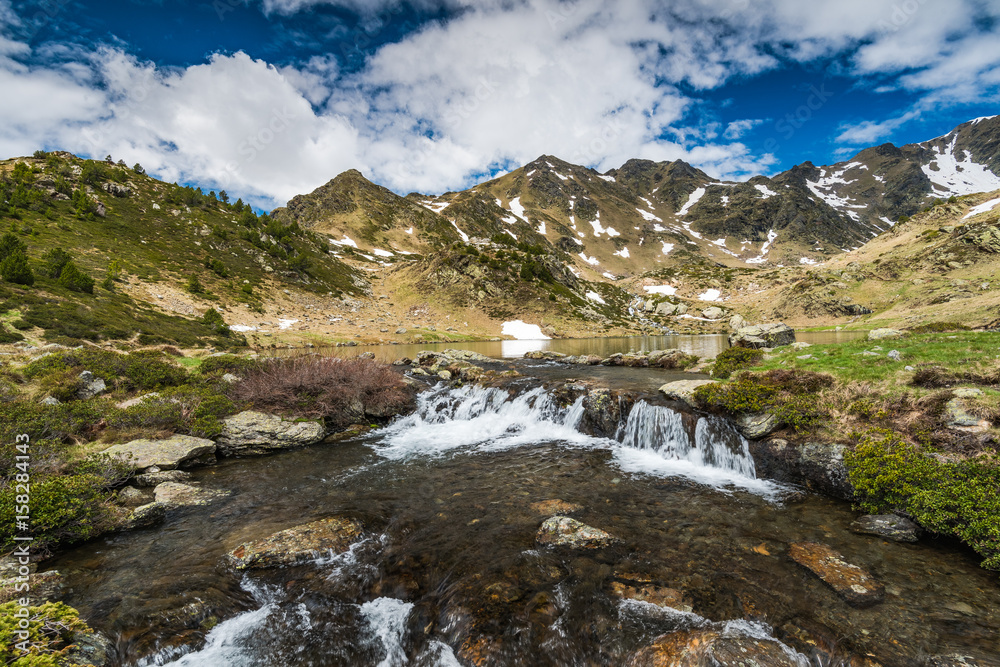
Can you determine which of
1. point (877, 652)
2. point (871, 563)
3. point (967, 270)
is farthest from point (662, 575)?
point (967, 270)

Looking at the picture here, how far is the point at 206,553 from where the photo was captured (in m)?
8.03

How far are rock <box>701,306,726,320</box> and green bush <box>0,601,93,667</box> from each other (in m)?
128

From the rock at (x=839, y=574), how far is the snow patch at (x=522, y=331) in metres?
74.6

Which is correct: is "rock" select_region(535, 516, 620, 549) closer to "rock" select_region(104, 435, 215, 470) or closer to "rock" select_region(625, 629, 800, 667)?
"rock" select_region(625, 629, 800, 667)

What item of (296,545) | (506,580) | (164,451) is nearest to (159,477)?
(164,451)

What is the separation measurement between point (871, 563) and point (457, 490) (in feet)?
33.0

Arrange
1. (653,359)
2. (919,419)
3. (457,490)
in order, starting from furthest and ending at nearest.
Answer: (653,359) < (457,490) < (919,419)

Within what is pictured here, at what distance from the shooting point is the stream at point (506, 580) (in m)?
5.74

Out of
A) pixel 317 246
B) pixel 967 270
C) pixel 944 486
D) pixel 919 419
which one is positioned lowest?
pixel 944 486

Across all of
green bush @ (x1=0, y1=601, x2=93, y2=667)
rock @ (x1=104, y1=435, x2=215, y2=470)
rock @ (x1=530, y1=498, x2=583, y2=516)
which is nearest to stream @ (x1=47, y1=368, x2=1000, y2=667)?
rock @ (x1=530, y1=498, x2=583, y2=516)

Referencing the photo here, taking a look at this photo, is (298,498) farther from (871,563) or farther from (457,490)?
(871,563)

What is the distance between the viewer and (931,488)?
8.11 m

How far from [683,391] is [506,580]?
500 inches

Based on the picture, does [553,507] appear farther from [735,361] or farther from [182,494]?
[735,361]
